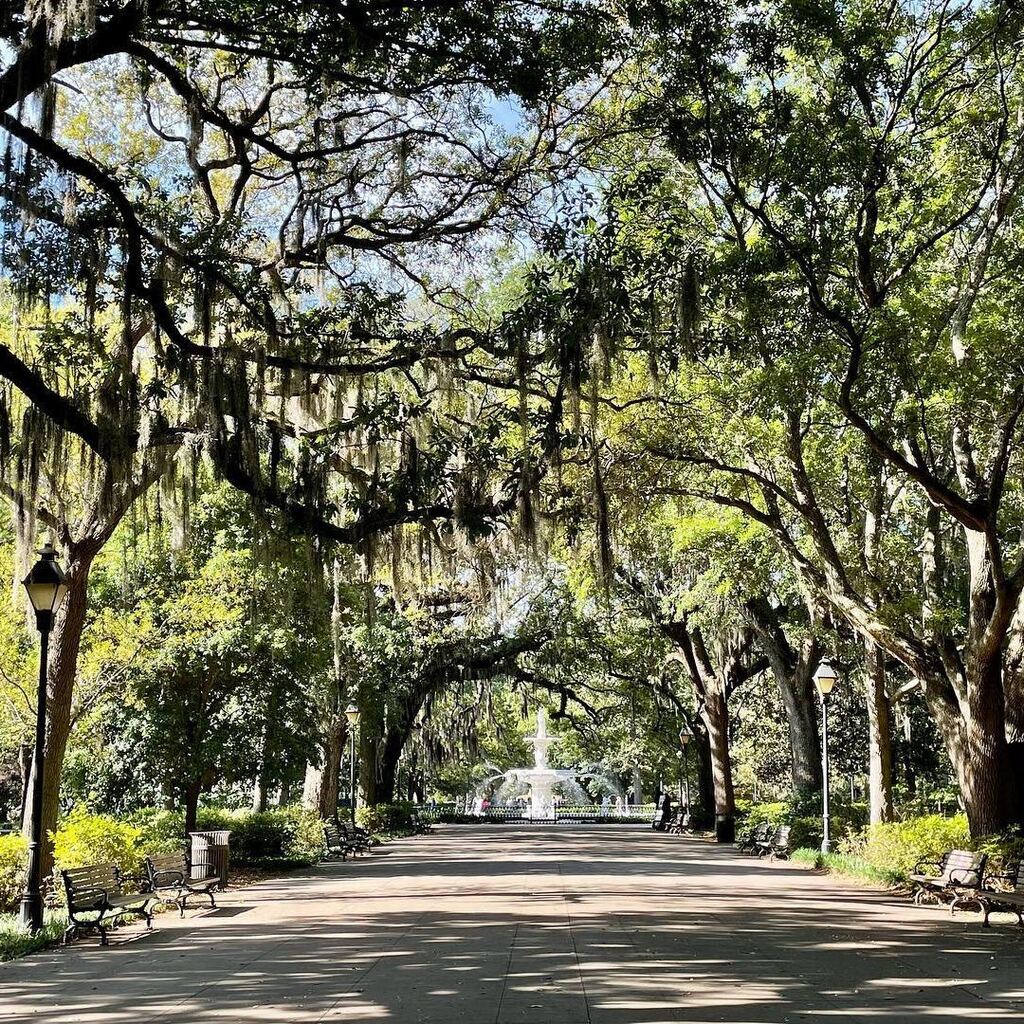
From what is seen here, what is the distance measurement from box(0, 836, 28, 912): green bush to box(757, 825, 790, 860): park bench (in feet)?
48.4

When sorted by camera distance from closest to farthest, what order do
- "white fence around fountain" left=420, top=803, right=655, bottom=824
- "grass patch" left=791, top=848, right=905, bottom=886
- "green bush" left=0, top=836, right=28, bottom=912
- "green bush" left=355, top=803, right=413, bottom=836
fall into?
1. "green bush" left=0, top=836, right=28, bottom=912
2. "grass patch" left=791, top=848, right=905, bottom=886
3. "green bush" left=355, top=803, right=413, bottom=836
4. "white fence around fountain" left=420, top=803, right=655, bottom=824

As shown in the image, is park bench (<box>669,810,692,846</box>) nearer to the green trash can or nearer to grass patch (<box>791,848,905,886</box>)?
grass patch (<box>791,848,905,886</box>)

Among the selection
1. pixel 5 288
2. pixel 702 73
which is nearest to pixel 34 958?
pixel 5 288

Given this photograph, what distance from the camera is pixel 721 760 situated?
29656 millimetres

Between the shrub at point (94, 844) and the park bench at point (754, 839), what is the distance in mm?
14392

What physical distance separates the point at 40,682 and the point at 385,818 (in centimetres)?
2388

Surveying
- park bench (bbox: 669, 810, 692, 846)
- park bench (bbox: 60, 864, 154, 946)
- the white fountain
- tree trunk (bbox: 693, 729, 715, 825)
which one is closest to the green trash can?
park bench (bbox: 60, 864, 154, 946)

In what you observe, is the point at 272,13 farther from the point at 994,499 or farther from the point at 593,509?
the point at 994,499

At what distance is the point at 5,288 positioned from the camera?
11.3 metres

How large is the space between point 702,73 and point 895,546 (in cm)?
1108

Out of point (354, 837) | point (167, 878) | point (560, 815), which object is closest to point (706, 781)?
point (354, 837)

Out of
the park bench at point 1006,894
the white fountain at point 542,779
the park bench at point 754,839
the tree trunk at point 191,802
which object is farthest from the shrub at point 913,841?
the white fountain at point 542,779

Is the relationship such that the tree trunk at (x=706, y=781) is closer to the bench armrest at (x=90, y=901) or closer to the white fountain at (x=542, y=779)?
the white fountain at (x=542, y=779)

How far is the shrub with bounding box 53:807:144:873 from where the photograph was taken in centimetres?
1329
